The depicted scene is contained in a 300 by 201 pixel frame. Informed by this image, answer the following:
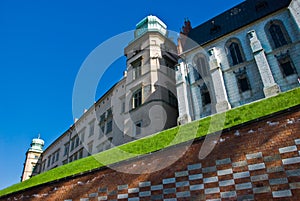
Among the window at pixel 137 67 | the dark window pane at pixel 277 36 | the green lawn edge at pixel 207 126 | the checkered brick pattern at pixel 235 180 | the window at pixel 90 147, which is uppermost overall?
the window at pixel 137 67

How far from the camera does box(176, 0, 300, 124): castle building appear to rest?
19062mm

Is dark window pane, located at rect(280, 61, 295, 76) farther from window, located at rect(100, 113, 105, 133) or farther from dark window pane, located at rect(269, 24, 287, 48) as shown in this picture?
window, located at rect(100, 113, 105, 133)

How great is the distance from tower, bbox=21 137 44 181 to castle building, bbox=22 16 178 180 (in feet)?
85.3

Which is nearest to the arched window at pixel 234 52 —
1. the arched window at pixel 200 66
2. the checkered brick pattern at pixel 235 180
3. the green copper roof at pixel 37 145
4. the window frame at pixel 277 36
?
the arched window at pixel 200 66

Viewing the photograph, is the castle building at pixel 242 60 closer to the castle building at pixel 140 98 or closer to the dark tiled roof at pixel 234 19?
the dark tiled roof at pixel 234 19

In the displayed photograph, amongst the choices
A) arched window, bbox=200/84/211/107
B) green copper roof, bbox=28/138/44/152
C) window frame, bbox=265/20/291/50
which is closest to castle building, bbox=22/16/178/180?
arched window, bbox=200/84/211/107

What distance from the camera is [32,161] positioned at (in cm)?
5706

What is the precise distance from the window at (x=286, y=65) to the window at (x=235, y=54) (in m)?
3.53

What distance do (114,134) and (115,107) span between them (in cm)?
389

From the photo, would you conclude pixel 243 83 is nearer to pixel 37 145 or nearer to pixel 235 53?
pixel 235 53

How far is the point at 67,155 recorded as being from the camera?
4162cm

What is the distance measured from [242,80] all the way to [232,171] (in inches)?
595

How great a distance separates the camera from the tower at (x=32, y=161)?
55.4 m

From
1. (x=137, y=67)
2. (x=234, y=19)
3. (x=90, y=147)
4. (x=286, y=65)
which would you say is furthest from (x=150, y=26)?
(x=90, y=147)
